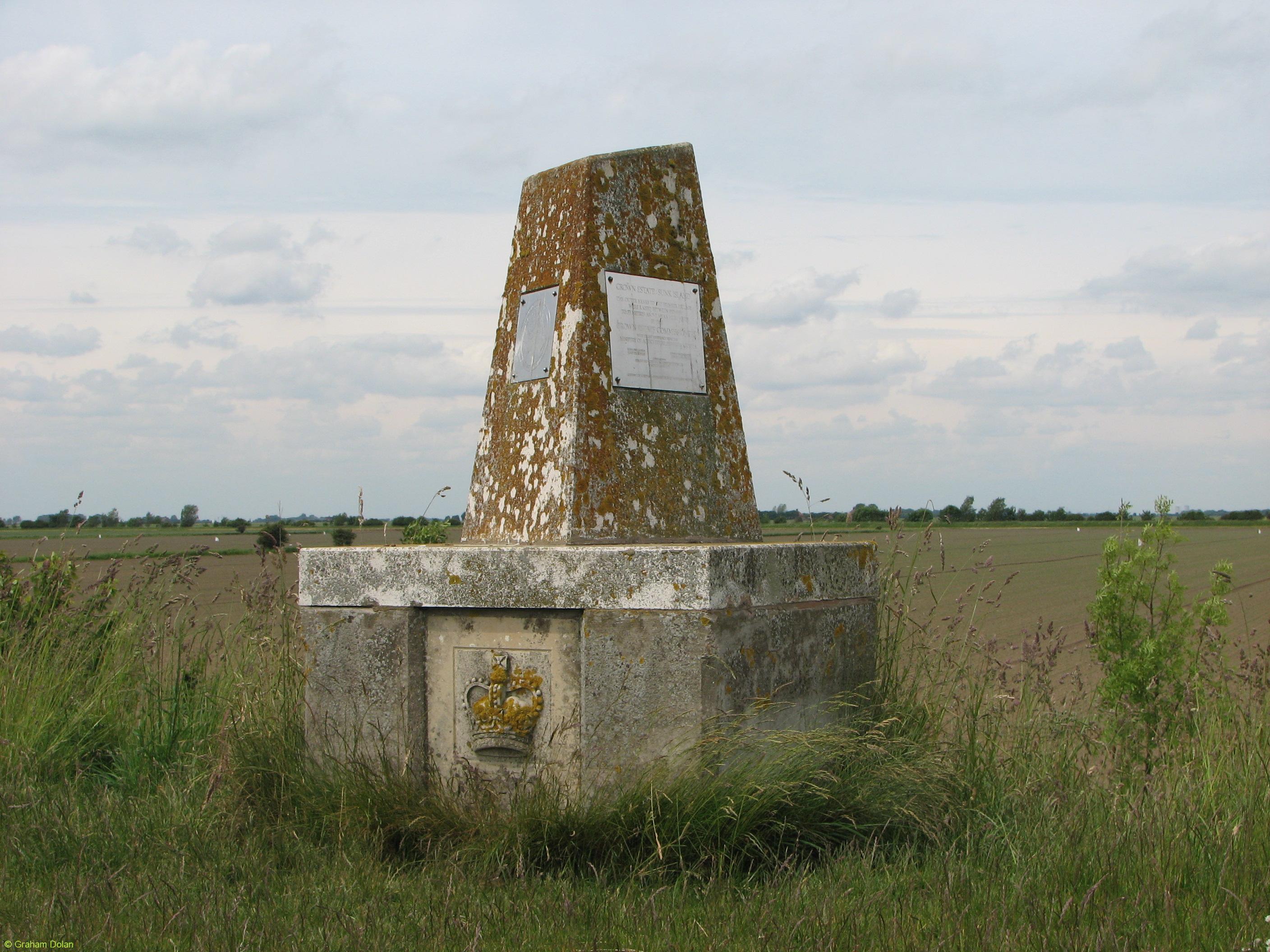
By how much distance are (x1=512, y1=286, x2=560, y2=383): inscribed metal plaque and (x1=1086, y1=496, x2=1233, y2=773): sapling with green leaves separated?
9.20 feet

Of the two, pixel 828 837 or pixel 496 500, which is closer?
pixel 828 837

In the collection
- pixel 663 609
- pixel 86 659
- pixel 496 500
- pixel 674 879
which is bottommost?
pixel 674 879

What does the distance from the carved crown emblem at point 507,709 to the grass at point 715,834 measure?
0.23 m

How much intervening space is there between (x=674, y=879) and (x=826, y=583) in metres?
1.22

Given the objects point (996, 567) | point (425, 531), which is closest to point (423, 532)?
point (425, 531)

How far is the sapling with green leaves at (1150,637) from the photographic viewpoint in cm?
463

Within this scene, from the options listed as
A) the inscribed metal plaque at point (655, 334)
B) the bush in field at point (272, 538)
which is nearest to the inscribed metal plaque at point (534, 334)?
the inscribed metal plaque at point (655, 334)

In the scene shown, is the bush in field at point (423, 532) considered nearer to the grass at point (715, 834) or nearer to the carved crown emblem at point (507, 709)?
the grass at point (715, 834)

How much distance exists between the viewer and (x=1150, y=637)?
4781 mm

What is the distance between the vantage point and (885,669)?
14.0 ft

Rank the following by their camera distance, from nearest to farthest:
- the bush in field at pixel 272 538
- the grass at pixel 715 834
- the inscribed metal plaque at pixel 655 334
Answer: the grass at pixel 715 834
the inscribed metal plaque at pixel 655 334
the bush in field at pixel 272 538

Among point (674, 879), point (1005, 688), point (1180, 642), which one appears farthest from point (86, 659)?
point (1180, 642)

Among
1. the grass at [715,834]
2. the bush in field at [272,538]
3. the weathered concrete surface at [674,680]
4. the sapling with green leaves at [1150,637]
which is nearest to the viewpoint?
the grass at [715,834]

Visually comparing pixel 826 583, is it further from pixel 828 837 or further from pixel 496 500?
pixel 496 500
